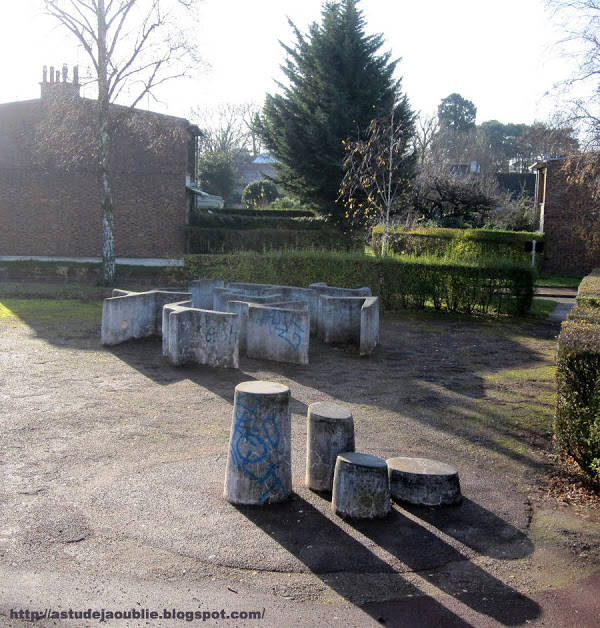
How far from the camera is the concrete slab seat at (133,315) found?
1158 cm

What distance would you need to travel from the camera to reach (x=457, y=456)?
21.5 ft

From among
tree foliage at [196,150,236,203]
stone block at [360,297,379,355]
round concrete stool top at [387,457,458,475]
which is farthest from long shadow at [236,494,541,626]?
tree foliage at [196,150,236,203]

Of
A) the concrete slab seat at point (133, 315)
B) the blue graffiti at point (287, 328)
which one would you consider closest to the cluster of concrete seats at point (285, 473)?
the blue graffiti at point (287, 328)

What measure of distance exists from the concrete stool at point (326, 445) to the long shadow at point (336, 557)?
0.26 meters

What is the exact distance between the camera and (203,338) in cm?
1002

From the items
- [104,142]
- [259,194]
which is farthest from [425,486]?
[259,194]

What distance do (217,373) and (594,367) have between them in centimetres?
552

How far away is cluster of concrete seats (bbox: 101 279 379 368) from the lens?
10.0 m

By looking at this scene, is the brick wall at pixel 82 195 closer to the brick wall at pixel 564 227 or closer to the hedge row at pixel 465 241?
the hedge row at pixel 465 241

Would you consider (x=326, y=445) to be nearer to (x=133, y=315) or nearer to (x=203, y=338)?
(x=203, y=338)

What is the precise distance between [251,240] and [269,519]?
2336cm

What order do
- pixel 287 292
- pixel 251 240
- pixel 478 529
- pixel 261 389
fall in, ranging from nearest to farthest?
pixel 478 529
pixel 261 389
pixel 287 292
pixel 251 240

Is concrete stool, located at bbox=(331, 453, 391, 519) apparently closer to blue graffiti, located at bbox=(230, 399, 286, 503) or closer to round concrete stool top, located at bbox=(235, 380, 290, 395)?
blue graffiti, located at bbox=(230, 399, 286, 503)

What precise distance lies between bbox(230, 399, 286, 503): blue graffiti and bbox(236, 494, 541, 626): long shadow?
22cm
